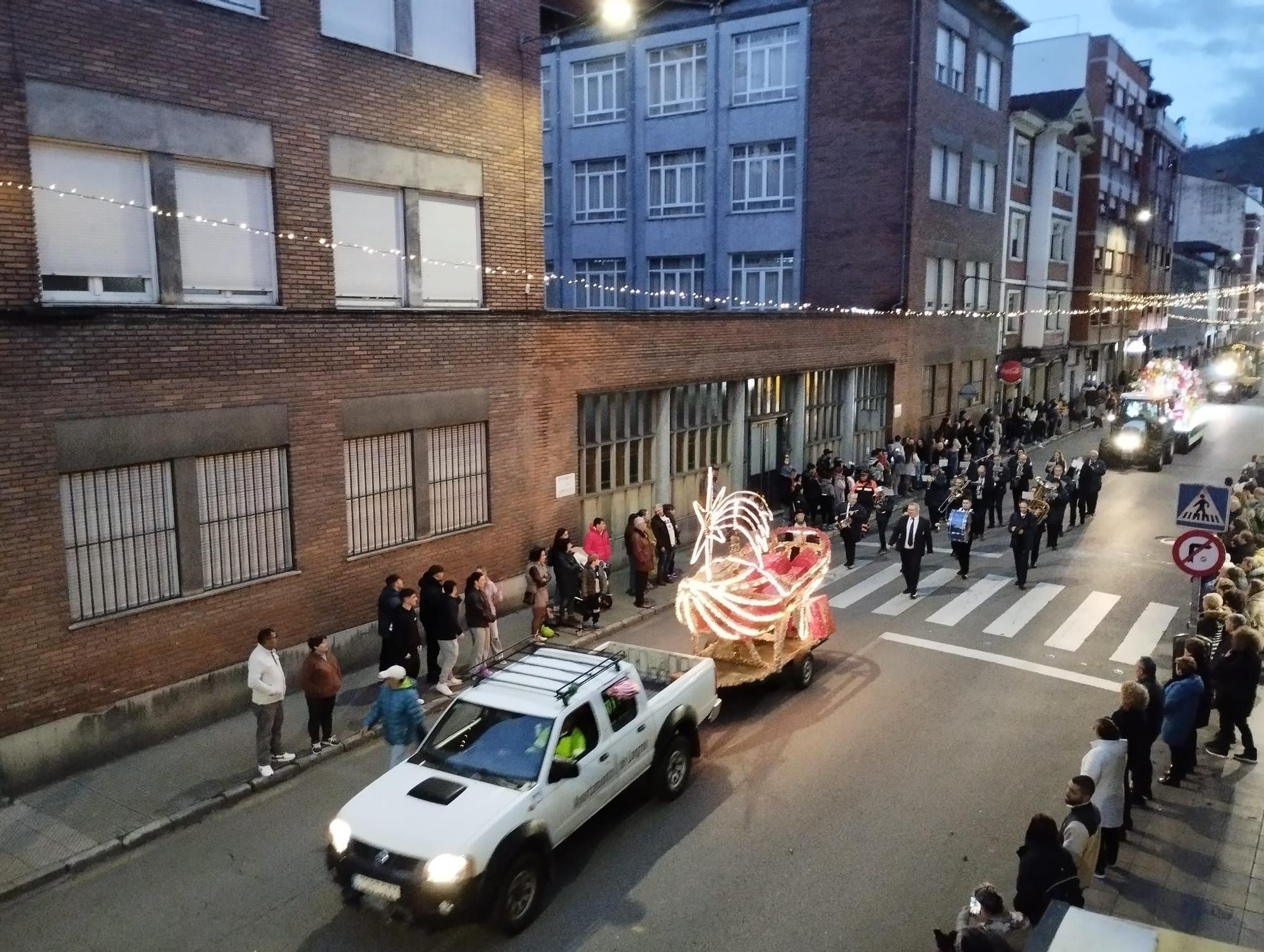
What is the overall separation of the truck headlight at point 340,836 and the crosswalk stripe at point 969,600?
11.3 meters

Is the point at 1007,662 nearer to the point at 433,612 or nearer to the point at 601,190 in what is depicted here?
the point at 433,612

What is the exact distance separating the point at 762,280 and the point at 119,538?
85.7 ft

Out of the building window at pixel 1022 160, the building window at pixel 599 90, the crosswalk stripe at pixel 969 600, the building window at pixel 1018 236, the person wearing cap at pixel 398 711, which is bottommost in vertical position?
the crosswalk stripe at pixel 969 600

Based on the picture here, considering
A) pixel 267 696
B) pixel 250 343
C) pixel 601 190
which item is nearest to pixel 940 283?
pixel 601 190

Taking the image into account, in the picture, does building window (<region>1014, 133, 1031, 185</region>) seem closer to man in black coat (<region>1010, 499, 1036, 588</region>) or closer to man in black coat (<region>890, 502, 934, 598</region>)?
man in black coat (<region>1010, 499, 1036, 588</region>)

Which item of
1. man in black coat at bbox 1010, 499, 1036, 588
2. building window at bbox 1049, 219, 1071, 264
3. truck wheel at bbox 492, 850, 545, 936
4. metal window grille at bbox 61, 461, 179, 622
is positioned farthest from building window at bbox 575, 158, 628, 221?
truck wheel at bbox 492, 850, 545, 936

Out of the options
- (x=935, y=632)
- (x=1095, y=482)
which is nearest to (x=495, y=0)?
(x=935, y=632)

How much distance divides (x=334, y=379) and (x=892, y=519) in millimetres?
16482

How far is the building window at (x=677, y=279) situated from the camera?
35.6 meters

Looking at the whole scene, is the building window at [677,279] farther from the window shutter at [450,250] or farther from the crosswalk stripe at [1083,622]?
the crosswalk stripe at [1083,622]

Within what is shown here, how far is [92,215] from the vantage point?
1148 cm

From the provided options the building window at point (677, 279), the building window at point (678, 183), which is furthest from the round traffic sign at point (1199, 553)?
the building window at point (678, 183)

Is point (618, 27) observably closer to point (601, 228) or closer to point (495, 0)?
point (601, 228)

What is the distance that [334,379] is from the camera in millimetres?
13742
